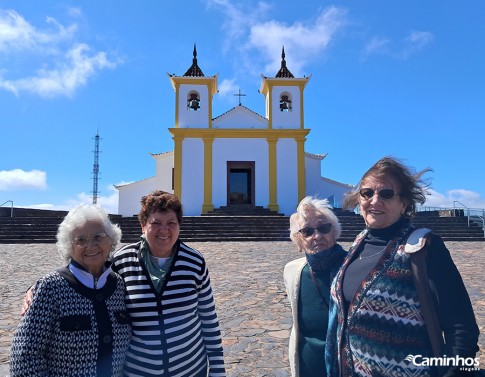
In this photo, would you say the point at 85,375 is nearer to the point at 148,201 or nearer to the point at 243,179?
the point at 148,201

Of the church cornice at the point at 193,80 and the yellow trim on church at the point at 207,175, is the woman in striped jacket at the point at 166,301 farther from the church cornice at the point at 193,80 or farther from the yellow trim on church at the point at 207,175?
the church cornice at the point at 193,80

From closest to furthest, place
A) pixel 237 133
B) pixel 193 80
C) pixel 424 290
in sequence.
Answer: pixel 424 290 → pixel 237 133 → pixel 193 80

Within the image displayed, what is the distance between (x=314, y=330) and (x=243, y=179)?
19185 millimetres

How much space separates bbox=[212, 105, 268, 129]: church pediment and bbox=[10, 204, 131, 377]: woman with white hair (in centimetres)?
1960

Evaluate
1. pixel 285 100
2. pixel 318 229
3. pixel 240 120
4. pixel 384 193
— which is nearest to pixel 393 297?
pixel 384 193

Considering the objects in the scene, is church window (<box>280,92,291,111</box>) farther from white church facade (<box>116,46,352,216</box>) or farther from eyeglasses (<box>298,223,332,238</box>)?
eyeglasses (<box>298,223,332,238</box>)

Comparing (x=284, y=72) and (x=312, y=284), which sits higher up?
(x=284, y=72)

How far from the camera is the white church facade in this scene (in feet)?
66.7

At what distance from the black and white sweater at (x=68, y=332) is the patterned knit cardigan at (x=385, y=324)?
1169 millimetres

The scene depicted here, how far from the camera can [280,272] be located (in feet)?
25.7

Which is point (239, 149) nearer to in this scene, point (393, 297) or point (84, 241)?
point (84, 241)

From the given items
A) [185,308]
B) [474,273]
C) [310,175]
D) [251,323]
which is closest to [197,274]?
[185,308]

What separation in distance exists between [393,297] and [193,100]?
68.3 feet

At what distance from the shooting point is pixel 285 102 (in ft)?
72.1
